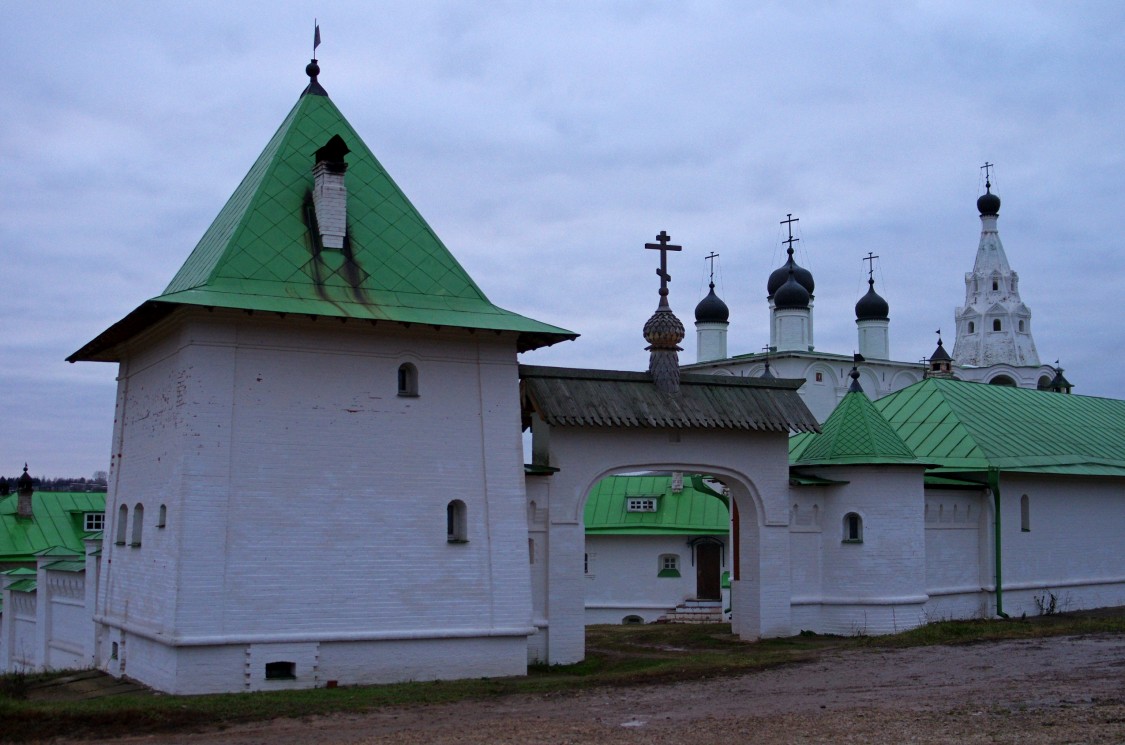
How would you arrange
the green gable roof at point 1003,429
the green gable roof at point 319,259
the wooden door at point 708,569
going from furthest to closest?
the wooden door at point 708,569
the green gable roof at point 1003,429
the green gable roof at point 319,259

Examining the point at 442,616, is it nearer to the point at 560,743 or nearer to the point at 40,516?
the point at 560,743

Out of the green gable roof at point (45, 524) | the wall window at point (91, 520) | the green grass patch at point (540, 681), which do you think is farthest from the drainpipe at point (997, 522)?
the wall window at point (91, 520)

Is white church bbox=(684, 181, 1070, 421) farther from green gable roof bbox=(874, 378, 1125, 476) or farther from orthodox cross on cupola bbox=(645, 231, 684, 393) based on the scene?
orthodox cross on cupola bbox=(645, 231, 684, 393)

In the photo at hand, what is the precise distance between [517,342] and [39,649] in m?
10.8

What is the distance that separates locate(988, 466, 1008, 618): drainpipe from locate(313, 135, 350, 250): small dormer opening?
14502mm

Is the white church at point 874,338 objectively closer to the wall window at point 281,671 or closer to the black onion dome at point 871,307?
the black onion dome at point 871,307

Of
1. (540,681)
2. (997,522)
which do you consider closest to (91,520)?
(540,681)

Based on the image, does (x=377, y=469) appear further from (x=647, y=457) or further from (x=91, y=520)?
(x=91, y=520)

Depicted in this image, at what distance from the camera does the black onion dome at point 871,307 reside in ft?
205

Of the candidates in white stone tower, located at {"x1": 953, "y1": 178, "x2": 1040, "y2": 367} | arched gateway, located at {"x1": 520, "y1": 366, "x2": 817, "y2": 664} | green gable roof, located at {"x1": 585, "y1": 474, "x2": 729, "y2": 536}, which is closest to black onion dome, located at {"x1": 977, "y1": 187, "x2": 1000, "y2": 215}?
white stone tower, located at {"x1": 953, "y1": 178, "x2": 1040, "y2": 367}

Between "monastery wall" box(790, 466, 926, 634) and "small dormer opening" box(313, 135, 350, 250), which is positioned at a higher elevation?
"small dormer opening" box(313, 135, 350, 250)

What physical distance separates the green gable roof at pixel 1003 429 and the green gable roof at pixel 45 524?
23.6 m

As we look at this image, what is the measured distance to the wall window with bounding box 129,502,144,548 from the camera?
1828cm

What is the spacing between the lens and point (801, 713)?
13.2 metres
